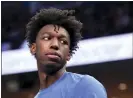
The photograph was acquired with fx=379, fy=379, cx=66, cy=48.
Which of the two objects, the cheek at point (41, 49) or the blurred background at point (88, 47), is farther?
the blurred background at point (88, 47)

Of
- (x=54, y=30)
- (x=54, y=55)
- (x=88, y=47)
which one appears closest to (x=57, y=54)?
(x=54, y=55)

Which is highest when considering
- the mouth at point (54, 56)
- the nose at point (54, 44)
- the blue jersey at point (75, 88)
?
the nose at point (54, 44)

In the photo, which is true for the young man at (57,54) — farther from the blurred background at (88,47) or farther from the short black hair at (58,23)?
the blurred background at (88,47)

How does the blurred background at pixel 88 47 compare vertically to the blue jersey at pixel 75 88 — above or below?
below

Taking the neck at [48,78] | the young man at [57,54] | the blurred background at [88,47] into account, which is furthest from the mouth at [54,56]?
the blurred background at [88,47]

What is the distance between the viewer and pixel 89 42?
13.2ft

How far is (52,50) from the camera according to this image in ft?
5.05

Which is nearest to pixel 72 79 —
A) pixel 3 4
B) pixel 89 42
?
pixel 89 42

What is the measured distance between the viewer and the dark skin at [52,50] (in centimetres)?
155

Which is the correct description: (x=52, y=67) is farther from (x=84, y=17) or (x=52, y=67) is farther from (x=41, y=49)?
(x=84, y=17)

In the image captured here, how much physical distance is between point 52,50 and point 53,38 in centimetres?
7

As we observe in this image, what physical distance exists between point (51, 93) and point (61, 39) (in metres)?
0.23

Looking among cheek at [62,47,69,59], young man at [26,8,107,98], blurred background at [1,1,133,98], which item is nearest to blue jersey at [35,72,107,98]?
young man at [26,8,107,98]

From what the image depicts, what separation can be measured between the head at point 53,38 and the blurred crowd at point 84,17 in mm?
2242
